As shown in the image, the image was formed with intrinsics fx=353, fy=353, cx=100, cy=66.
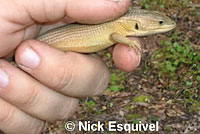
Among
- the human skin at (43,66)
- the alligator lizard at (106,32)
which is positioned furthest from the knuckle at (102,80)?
the alligator lizard at (106,32)

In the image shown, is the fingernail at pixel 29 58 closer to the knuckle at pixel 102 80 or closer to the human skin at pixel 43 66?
the human skin at pixel 43 66

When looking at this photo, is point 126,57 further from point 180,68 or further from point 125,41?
point 180,68

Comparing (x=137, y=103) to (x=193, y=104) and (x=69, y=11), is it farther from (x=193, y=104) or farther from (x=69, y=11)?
(x=69, y=11)

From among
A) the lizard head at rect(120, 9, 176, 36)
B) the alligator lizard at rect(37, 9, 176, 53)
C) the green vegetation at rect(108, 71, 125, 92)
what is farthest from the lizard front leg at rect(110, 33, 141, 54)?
the green vegetation at rect(108, 71, 125, 92)

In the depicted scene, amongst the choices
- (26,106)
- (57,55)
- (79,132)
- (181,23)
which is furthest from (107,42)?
(181,23)

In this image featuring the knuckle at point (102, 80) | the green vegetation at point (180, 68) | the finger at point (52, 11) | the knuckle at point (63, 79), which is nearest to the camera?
the finger at point (52, 11)

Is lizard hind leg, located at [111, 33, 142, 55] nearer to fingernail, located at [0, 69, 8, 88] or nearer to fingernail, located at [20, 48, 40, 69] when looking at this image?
fingernail, located at [20, 48, 40, 69]
